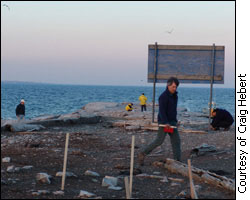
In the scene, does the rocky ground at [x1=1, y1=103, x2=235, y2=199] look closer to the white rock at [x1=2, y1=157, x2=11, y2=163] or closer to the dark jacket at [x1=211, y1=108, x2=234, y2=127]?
the white rock at [x1=2, y1=157, x2=11, y2=163]

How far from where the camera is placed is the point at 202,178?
820 centimetres

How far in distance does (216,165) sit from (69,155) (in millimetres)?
3484

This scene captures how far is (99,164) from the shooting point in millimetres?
10297

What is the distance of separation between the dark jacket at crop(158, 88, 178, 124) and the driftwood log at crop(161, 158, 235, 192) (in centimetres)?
89

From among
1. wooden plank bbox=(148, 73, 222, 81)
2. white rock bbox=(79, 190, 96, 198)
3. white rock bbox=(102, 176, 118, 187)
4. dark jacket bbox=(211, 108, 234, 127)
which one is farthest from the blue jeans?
dark jacket bbox=(211, 108, 234, 127)

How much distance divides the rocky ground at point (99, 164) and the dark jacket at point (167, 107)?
104 cm

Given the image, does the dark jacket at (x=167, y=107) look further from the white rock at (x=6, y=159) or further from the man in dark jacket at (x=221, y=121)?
the man in dark jacket at (x=221, y=121)

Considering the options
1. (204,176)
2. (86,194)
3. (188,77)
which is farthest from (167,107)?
(188,77)

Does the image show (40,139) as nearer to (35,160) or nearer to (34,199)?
(35,160)

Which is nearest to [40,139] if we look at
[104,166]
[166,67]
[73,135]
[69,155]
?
[73,135]

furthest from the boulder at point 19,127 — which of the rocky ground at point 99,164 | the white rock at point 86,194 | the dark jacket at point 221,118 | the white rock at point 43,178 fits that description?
the white rock at point 86,194

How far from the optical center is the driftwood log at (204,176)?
25.0ft

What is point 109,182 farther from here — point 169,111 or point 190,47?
point 190,47

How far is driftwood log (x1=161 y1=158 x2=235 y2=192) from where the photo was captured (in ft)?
25.0
